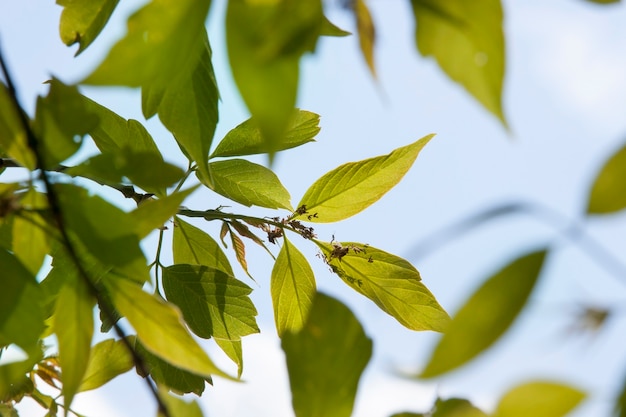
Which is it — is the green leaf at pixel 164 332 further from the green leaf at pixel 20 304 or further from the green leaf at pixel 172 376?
the green leaf at pixel 172 376

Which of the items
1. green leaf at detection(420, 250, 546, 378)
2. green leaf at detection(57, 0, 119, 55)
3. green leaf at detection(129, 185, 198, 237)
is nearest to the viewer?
green leaf at detection(420, 250, 546, 378)

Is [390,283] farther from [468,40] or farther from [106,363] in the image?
[468,40]

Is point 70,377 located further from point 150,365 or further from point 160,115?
point 150,365

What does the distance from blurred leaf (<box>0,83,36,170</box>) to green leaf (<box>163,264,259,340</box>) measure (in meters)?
0.25

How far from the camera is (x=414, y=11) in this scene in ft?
0.95

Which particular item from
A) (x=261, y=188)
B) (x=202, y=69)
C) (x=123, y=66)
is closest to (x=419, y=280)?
(x=261, y=188)

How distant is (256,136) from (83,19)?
0.67ft

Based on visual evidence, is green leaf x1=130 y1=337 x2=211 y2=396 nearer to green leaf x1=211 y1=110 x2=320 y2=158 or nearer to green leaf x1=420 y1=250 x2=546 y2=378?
green leaf x1=211 y1=110 x2=320 y2=158

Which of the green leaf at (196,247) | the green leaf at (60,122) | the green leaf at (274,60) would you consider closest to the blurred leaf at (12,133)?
the green leaf at (60,122)

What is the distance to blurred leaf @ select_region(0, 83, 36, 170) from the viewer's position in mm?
387

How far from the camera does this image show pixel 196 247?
672 mm

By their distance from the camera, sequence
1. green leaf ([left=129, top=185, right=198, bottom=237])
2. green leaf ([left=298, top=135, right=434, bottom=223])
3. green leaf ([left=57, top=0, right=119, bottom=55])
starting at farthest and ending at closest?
green leaf ([left=298, top=135, right=434, bottom=223]) → green leaf ([left=57, top=0, right=119, bottom=55]) → green leaf ([left=129, top=185, right=198, bottom=237])

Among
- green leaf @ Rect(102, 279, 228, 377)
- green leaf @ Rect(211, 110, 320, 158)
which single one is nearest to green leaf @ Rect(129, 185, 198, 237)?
green leaf @ Rect(102, 279, 228, 377)

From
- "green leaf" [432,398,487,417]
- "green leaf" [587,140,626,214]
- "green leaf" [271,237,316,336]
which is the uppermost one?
"green leaf" [271,237,316,336]
